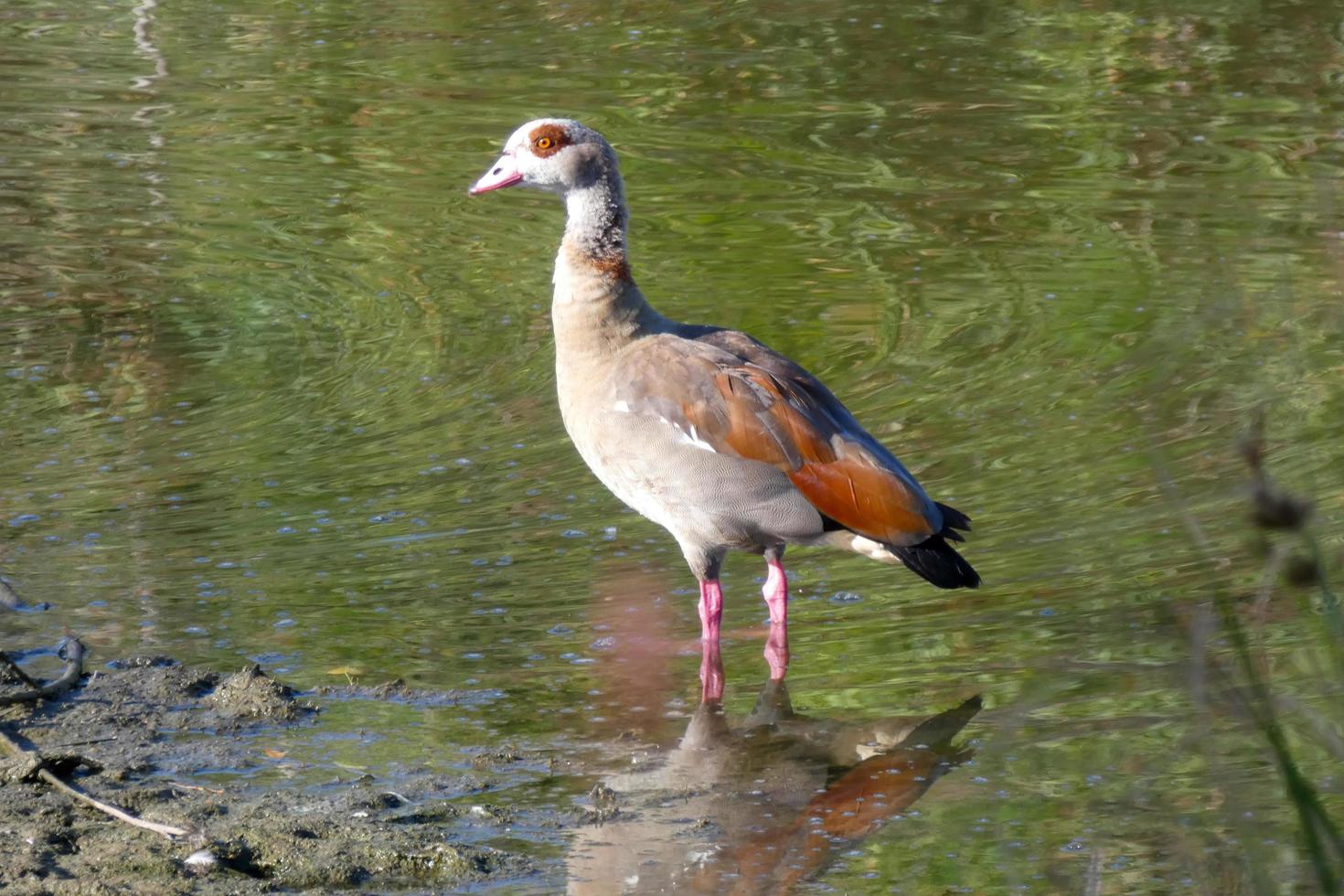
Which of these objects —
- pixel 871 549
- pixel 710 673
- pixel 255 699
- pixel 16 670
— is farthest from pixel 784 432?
pixel 16 670

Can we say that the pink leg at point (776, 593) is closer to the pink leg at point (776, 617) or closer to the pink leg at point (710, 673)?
the pink leg at point (776, 617)

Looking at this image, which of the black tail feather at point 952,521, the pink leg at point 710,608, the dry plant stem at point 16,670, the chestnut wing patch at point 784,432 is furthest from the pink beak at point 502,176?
the dry plant stem at point 16,670

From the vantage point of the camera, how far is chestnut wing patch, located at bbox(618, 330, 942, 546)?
592cm

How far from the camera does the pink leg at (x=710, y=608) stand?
616 cm

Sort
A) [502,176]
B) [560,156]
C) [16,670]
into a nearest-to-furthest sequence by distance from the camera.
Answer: [16,670] → [560,156] → [502,176]

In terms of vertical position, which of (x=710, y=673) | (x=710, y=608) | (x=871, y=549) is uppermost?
(x=871, y=549)

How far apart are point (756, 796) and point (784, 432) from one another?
1366mm

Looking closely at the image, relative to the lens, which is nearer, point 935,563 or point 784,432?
point 935,563

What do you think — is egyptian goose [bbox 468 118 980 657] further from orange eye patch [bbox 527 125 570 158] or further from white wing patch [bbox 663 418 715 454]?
orange eye patch [bbox 527 125 570 158]

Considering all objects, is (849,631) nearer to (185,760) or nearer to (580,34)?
(185,760)

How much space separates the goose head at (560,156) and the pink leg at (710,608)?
1417 millimetres

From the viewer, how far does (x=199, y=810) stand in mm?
4734

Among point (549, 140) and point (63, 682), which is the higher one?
point (549, 140)

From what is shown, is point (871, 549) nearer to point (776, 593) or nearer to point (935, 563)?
point (935, 563)
